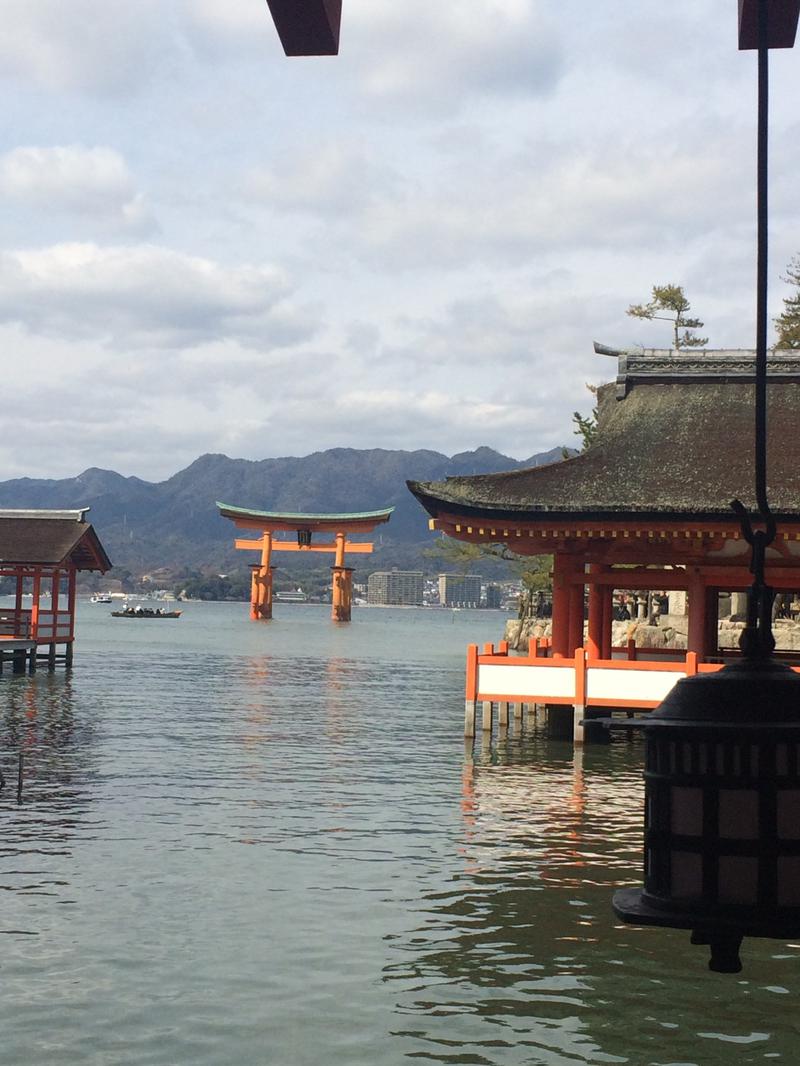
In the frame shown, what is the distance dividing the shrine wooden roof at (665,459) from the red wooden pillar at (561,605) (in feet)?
5.98

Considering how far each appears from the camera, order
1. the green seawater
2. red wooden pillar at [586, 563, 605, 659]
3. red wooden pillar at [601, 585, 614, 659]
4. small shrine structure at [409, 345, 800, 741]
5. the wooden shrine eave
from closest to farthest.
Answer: the green seawater
the wooden shrine eave
small shrine structure at [409, 345, 800, 741]
red wooden pillar at [586, 563, 605, 659]
red wooden pillar at [601, 585, 614, 659]

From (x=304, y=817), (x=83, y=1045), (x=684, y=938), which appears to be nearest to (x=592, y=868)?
(x=684, y=938)

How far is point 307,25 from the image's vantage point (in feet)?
13.7

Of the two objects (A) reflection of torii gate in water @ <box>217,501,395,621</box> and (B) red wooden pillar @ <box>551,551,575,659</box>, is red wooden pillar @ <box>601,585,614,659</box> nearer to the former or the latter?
(B) red wooden pillar @ <box>551,551,575,659</box>

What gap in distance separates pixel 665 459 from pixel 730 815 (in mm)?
24359

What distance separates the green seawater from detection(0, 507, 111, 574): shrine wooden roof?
1886cm

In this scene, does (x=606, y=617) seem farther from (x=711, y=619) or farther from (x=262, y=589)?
(x=262, y=589)

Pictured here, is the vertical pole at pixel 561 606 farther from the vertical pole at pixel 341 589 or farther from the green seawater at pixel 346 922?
the vertical pole at pixel 341 589

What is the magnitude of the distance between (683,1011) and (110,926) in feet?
17.5

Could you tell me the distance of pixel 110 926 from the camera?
498 inches

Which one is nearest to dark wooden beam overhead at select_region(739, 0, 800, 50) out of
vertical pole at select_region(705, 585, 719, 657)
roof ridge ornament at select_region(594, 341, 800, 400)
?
vertical pole at select_region(705, 585, 719, 657)

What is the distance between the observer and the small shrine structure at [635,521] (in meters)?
→ 24.8

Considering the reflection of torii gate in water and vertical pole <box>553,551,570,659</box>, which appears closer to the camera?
vertical pole <box>553,551,570,659</box>

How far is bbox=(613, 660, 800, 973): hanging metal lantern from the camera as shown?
3.12 metres
